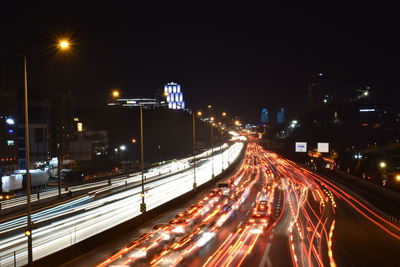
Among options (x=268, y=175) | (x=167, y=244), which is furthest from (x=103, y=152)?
(x=167, y=244)

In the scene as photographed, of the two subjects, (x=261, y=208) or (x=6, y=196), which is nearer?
(x=261, y=208)

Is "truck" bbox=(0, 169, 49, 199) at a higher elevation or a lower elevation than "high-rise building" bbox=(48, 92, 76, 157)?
lower

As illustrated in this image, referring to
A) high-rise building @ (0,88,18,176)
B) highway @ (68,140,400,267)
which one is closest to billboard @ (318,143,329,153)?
highway @ (68,140,400,267)

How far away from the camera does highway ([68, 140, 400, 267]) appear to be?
66.2ft

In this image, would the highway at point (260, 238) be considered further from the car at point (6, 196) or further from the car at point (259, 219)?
the car at point (6, 196)

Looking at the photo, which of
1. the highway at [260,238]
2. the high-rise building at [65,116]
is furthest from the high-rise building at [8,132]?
the highway at [260,238]

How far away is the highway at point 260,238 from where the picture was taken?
66.2 feet

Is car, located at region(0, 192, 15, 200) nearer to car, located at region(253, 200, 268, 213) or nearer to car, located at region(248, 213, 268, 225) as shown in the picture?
car, located at region(253, 200, 268, 213)

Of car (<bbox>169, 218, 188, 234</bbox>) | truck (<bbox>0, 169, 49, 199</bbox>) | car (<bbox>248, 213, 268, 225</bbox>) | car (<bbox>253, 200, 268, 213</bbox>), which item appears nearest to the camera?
car (<bbox>169, 218, 188, 234</bbox>)

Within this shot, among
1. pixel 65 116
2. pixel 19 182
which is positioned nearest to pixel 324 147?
pixel 19 182

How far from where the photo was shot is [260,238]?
25.5 metres

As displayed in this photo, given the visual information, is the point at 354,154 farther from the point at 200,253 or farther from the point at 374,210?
the point at 200,253

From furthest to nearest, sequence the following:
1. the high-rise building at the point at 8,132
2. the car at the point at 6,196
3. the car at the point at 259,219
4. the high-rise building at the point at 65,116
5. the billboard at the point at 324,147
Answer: the high-rise building at the point at 65,116, the billboard at the point at 324,147, the high-rise building at the point at 8,132, the car at the point at 6,196, the car at the point at 259,219

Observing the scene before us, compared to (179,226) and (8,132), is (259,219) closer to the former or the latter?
(179,226)
